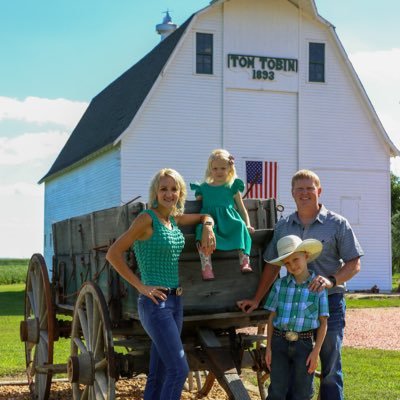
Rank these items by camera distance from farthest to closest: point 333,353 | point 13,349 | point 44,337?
point 13,349 → point 44,337 → point 333,353

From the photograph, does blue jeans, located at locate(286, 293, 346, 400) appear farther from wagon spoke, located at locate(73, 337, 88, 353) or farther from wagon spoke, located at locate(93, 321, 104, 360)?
wagon spoke, located at locate(73, 337, 88, 353)

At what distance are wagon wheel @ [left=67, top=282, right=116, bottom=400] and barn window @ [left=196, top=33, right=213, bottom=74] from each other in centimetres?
2058

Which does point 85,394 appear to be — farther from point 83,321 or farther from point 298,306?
point 298,306

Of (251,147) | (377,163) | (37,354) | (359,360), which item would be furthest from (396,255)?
(37,354)

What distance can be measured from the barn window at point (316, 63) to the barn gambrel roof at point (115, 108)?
4275mm

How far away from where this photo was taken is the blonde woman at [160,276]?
16.5 feet

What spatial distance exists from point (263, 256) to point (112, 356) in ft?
4.17

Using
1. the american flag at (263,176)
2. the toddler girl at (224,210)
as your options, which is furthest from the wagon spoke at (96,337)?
the american flag at (263,176)

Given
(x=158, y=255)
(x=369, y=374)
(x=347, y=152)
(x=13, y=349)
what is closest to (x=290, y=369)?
(x=158, y=255)

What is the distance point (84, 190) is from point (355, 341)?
A: 59.8 ft

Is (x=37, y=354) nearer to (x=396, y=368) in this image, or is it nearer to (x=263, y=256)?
(x=263, y=256)

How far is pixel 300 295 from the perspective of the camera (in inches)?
202

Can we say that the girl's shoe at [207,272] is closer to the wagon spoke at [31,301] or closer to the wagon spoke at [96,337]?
the wagon spoke at [96,337]

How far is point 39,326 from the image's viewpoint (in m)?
7.66
